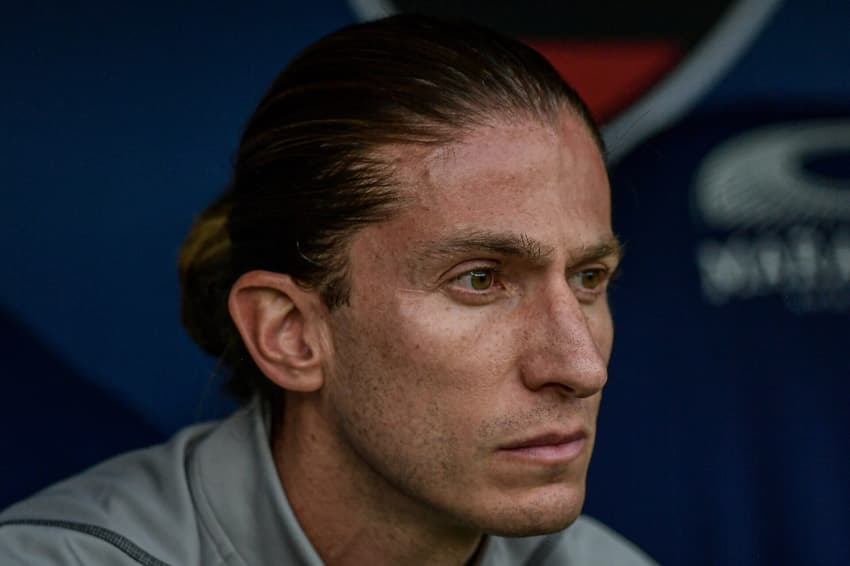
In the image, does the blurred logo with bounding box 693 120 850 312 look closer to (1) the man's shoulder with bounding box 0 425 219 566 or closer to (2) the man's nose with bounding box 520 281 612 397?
(2) the man's nose with bounding box 520 281 612 397

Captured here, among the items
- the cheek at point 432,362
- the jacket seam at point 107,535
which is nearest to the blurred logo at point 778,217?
the cheek at point 432,362

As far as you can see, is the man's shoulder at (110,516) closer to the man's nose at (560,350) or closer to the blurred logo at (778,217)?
the man's nose at (560,350)

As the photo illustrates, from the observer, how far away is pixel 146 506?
1.88 meters

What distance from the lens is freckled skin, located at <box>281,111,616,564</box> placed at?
173 centimetres

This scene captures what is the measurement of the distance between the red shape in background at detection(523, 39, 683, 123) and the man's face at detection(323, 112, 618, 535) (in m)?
0.72

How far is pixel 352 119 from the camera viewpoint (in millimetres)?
1853

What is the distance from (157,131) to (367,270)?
33.0 inches

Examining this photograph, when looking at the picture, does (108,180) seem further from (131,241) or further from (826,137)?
(826,137)

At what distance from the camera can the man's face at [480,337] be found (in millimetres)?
1730

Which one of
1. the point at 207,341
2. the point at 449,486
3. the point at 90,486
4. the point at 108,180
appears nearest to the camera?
the point at 449,486

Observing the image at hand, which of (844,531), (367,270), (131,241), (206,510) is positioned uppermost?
(367,270)

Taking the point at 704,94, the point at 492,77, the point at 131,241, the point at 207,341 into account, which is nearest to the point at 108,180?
the point at 131,241

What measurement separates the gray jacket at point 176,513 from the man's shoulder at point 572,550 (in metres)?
0.14

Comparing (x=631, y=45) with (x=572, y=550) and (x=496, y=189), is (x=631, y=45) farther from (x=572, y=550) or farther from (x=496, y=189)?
(x=572, y=550)
